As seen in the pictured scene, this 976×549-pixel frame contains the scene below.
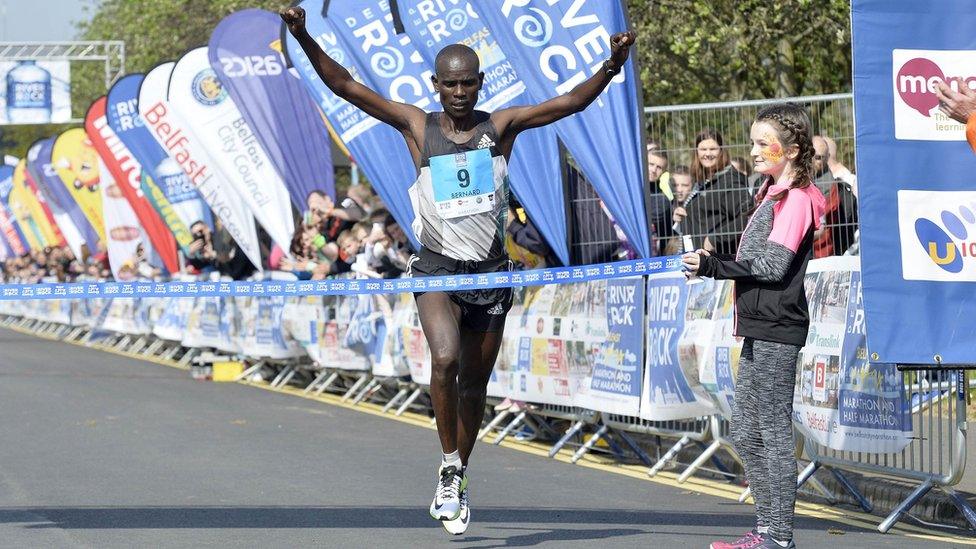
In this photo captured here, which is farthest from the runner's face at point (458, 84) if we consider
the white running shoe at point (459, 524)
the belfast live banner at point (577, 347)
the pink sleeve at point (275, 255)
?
the pink sleeve at point (275, 255)

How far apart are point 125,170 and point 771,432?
827 inches

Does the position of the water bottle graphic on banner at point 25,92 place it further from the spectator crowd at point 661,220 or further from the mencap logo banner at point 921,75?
the mencap logo banner at point 921,75

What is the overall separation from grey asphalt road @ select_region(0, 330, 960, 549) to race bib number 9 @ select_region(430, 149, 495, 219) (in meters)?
1.53

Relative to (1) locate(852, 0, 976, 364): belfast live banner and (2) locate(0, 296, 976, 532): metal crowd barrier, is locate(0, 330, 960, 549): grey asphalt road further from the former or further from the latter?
(1) locate(852, 0, 976, 364): belfast live banner

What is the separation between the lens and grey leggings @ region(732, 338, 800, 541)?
7020 millimetres

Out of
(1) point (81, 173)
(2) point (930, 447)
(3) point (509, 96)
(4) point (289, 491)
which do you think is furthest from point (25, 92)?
(2) point (930, 447)

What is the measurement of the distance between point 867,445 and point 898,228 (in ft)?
3.75

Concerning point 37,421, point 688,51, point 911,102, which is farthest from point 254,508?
point 688,51

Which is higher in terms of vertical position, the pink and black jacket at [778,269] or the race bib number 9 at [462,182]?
the race bib number 9 at [462,182]

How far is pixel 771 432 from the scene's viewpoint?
7.05 meters

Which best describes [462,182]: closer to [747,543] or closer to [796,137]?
[796,137]

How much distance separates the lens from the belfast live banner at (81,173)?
3484cm

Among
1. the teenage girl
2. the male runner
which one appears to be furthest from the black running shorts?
the teenage girl

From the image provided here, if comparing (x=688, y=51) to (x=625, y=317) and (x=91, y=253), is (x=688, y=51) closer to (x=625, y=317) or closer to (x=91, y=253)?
(x=625, y=317)
